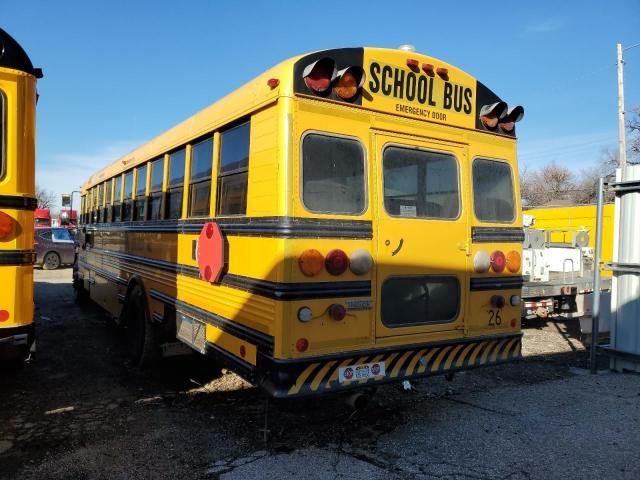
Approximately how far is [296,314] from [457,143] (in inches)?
74.7

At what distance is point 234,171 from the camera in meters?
3.74

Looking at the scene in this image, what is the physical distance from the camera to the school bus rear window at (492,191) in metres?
4.14

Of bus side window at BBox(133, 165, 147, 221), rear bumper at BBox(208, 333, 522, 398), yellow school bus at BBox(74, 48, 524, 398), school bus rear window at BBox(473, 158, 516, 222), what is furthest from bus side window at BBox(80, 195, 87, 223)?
school bus rear window at BBox(473, 158, 516, 222)

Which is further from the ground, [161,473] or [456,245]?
[456,245]

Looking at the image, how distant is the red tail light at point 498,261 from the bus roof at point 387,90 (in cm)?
103

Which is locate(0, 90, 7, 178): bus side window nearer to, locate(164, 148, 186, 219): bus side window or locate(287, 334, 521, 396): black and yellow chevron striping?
locate(164, 148, 186, 219): bus side window

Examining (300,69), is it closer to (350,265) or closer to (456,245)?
(350,265)

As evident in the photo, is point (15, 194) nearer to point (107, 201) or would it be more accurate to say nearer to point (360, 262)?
point (360, 262)

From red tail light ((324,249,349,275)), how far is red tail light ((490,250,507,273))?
143 centimetres

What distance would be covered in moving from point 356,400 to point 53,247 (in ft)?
60.1

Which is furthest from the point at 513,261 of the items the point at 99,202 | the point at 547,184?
the point at 547,184

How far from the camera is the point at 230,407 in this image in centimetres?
454

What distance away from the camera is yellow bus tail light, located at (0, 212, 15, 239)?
355cm

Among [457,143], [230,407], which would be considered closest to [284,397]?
[230,407]
